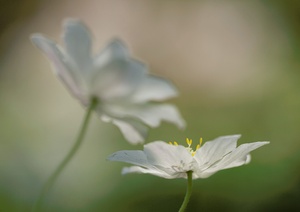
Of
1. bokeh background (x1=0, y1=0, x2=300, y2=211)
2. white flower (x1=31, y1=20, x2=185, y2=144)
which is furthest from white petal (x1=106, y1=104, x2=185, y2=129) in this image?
bokeh background (x1=0, y1=0, x2=300, y2=211)

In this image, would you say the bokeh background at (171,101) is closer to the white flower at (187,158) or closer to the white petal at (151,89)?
the white petal at (151,89)

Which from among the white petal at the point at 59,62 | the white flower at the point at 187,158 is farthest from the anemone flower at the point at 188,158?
the white petal at the point at 59,62

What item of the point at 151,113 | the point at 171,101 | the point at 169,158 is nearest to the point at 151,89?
the point at 151,113

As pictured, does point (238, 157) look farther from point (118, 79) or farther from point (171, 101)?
point (171, 101)

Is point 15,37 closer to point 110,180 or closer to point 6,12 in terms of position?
point 6,12

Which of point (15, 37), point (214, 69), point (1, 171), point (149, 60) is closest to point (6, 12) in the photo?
point (15, 37)
